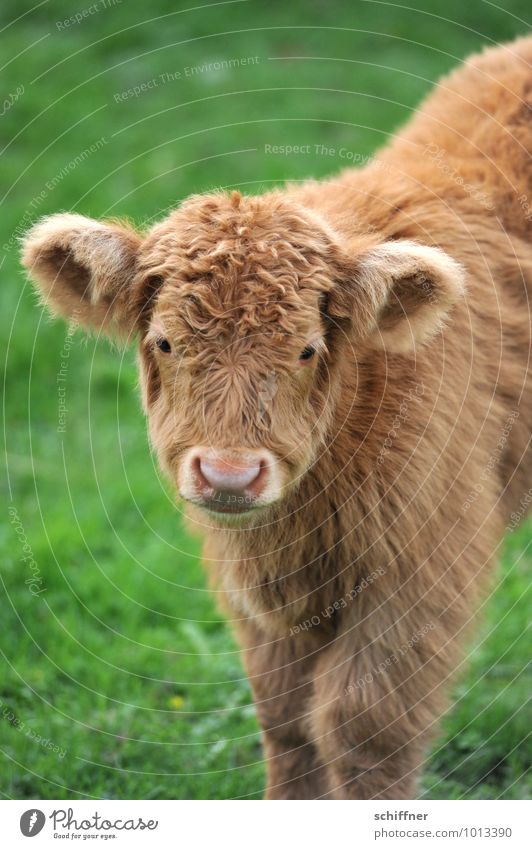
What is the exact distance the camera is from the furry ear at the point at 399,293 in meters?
4.44

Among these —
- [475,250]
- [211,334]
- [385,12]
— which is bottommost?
[211,334]

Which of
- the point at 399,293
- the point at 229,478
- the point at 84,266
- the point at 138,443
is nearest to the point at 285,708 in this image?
the point at 229,478

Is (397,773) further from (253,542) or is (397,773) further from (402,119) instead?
(402,119)

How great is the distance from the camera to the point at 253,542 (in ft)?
16.1

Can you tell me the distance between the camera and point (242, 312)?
4285 mm

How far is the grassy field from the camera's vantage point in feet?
20.2

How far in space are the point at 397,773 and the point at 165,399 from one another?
209 cm

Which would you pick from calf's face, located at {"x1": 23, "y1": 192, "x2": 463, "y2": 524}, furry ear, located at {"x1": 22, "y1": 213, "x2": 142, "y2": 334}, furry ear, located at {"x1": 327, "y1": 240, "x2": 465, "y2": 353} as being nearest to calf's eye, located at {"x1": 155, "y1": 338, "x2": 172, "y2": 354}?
calf's face, located at {"x1": 23, "y1": 192, "x2": 463, "y2": 524}

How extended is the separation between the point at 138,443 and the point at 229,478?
200 inches

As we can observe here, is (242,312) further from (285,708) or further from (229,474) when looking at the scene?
(285,708)

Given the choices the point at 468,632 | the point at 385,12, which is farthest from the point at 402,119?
the point at 468,632

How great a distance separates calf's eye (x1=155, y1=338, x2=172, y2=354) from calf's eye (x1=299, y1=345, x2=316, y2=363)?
1.83 ft
